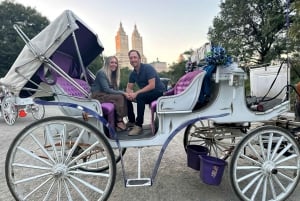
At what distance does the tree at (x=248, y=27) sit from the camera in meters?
27.9

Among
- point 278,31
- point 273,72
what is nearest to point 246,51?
point 278,31

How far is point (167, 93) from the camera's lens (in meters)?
4.58

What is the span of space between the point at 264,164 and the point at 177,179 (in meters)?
1.52

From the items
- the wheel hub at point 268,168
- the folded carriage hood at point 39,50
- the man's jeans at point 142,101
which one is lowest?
the wheel hub at point 268,168

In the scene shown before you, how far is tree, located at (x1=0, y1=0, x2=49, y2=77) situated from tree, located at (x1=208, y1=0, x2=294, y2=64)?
68.6 ft

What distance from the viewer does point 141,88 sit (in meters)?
4.61

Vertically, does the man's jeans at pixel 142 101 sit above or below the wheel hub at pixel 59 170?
above

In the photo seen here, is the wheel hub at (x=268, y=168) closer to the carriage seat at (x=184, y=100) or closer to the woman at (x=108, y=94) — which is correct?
the carriage seat at (x=184, y=100)

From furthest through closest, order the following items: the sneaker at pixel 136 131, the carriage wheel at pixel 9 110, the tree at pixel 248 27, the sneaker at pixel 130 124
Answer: the tree at pixel 248 27 < the carriage wheel at pixel 9 110 < the sneaker at pixel 130 124 < the sneaker at pixel 136 131

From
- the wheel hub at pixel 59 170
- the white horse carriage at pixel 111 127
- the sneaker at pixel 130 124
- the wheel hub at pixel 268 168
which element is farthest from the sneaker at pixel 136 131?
the wheel hub at pixel 268 168

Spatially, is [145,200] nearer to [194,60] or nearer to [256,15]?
[194,60]

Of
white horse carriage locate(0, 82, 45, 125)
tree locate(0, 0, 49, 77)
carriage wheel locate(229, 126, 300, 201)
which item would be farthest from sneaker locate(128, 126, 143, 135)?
tree locate(0, 0, 49, 77)

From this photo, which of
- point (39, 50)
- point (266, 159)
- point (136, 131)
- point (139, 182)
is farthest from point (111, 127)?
point (266, 159)

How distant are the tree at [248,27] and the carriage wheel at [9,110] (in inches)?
796
